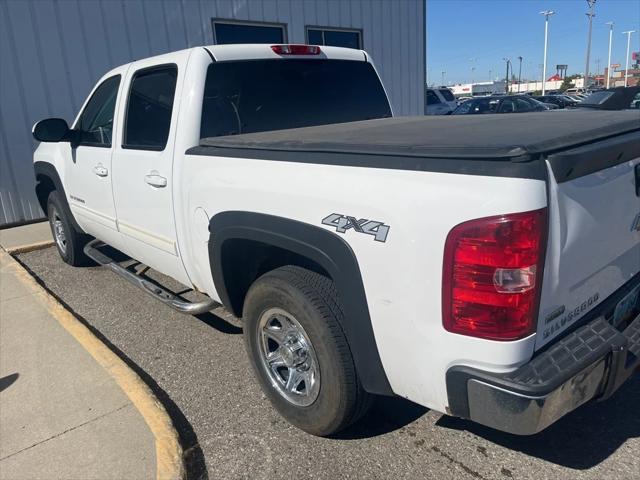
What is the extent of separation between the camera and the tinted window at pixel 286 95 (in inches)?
130

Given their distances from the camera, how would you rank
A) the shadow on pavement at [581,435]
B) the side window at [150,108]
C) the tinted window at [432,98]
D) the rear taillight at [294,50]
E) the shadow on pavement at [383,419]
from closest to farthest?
the shadow on pavement at [581,435], the shadow on pavement at [383,419], the side window at [150,108], the rear taillight at [294,50], the tinted window at [432,98]

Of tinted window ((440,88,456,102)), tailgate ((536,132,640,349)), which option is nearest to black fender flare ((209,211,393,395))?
tailgate ((536,132,640,349))

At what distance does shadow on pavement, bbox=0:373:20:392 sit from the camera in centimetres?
332

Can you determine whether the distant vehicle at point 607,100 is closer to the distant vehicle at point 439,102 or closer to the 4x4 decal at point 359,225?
the 4x4 decal at point 359,225

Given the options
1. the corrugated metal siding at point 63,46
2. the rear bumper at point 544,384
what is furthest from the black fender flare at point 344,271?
the corrugated metal siding at point 63,46

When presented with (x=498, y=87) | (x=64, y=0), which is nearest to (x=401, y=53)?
(x=64, y=0)

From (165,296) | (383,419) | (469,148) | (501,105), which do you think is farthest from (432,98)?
(469,148)

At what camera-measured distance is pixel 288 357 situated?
268cm

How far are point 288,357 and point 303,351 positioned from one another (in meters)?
0.11

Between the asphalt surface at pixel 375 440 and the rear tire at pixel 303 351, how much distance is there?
0.56 feet

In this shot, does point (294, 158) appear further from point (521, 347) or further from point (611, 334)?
point (611, 334)

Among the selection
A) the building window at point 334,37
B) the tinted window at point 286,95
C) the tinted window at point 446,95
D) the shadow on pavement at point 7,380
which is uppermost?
the building window at point 334,37

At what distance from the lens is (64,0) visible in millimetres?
7719

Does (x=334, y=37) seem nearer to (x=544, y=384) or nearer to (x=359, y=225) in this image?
(x=359, y=225)
